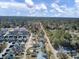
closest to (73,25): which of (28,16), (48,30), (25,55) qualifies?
(48,30)

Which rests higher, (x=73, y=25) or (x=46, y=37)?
(x=73, y=25)

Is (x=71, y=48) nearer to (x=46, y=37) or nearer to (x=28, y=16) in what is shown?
(x=46, y=37)

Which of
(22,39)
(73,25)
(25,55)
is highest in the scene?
(73,25)

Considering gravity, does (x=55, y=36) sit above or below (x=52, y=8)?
below

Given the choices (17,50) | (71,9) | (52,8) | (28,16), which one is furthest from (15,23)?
(71,9)

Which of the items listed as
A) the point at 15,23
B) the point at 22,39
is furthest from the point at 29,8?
the point at 22,39

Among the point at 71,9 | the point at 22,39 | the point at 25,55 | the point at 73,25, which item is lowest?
the point at 25,55

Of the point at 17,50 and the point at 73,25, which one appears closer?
the point at 17,50

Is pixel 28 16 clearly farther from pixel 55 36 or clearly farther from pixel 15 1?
pixel 55 36
